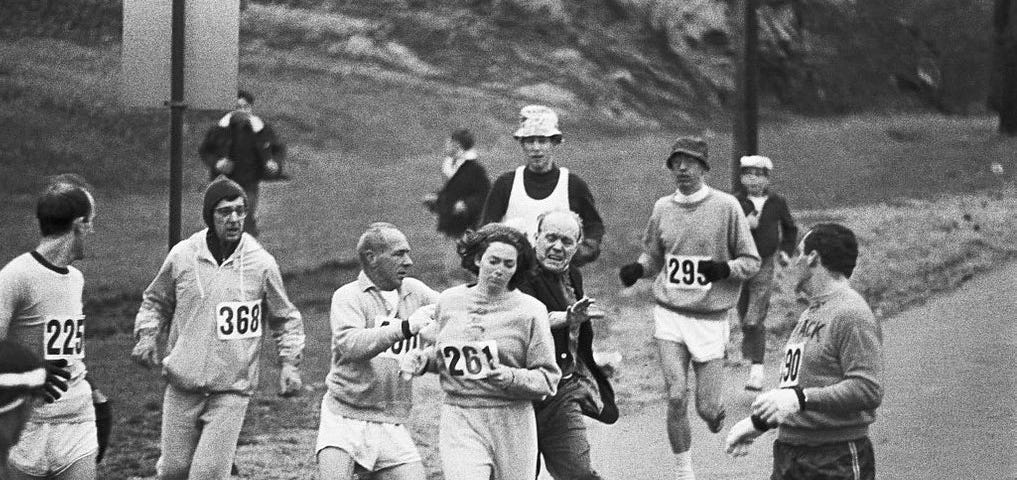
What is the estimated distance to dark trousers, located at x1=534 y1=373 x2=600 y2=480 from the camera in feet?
29.6

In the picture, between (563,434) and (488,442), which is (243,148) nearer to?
(563,434)

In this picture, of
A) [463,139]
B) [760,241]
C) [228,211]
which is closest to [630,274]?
[228,211]

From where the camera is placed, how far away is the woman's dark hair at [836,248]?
737 cm

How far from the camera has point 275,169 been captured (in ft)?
56.9

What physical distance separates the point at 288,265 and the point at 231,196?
11.3 m

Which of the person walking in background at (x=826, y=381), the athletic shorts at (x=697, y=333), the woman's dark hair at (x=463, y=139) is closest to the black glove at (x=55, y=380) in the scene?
the person walking in background at (x=826, y=381)

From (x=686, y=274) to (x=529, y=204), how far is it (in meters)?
1.14

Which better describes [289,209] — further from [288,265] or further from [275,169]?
[275,169]

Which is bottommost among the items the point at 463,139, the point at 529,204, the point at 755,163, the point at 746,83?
the point at 529,204

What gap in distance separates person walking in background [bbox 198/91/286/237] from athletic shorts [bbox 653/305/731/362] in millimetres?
7361

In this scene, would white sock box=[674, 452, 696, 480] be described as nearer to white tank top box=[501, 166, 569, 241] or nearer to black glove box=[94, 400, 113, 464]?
white tank top box=[501, 166, 569, 241]

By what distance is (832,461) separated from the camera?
24.2 feet

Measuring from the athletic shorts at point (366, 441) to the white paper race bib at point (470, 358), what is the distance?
548 millimetres

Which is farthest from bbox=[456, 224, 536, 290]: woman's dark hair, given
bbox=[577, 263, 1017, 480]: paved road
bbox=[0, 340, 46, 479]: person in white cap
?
bbox=[0, 340, 46, 479]: person in white cap
